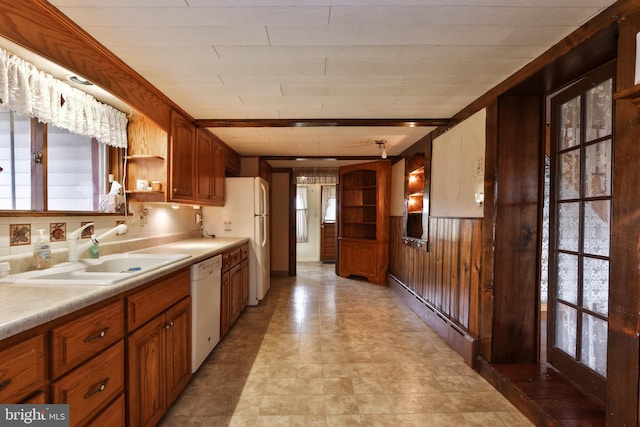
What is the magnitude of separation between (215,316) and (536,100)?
309 centimetres

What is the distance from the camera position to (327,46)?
1633mm

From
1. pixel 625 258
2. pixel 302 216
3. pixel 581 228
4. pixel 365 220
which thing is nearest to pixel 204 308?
pixel 625 258

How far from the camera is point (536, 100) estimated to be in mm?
2125

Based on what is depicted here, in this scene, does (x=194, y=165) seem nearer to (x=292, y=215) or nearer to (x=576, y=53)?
(x=292, y=215)

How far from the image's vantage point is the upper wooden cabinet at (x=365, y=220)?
4.97m

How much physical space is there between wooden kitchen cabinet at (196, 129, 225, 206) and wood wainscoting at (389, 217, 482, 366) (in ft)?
8.51

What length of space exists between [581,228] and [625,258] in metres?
0.69

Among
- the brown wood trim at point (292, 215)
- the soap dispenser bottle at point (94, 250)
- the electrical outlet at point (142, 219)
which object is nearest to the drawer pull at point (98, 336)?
the soap dispenser bottle at point (94, 250)

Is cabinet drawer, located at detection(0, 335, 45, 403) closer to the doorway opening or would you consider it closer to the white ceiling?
the white ceiling

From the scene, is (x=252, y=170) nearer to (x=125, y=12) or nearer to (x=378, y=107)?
(x=378, y=107)

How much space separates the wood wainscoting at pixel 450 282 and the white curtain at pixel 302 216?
12.9 feet

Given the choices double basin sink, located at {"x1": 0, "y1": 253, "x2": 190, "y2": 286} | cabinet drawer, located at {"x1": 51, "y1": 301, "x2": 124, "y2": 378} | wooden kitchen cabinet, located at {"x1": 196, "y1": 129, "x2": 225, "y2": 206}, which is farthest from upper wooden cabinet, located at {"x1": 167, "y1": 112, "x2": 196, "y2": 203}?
cabinet drawer, located at {"x1": 51, "y1": 301, "x2": 124, "y2": 378}

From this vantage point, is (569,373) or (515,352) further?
(515,352)

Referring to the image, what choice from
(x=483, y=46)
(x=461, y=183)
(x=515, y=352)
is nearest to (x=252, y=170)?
(x=461, y=183)
